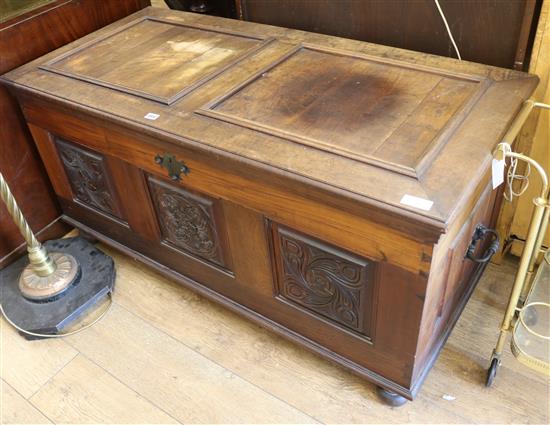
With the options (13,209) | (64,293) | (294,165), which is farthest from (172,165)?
(64,293)

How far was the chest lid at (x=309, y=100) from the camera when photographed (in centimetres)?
106

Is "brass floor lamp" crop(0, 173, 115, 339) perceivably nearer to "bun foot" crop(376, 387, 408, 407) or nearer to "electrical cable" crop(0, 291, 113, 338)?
"electrical cable" crop(0, 291, 113, 338)

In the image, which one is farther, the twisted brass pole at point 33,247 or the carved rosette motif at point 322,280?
the twisted brass pole at point 33,247

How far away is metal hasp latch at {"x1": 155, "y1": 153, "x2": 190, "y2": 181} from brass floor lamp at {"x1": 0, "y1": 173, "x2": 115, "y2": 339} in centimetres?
50

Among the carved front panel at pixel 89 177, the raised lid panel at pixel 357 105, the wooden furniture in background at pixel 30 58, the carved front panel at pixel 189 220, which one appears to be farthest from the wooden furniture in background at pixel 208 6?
the carved front panel at pixel 189 220

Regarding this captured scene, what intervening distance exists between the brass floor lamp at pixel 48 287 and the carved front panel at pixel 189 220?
0.35m

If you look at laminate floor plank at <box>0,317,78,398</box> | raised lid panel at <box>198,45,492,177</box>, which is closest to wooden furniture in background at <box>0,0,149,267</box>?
laminate floor plank at <box>0,317,78,398</box>

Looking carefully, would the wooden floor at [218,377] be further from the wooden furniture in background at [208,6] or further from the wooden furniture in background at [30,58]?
the wooden furniture in background at [208,6]

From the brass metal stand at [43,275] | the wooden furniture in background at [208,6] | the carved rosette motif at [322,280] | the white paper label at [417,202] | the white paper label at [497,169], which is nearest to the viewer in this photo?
the white paper label at [417,202]

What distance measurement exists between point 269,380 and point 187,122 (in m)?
0.71

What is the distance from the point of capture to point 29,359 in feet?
5.21

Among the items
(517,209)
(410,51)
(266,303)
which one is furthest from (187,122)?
(517,209)

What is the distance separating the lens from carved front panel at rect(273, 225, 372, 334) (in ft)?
3.86

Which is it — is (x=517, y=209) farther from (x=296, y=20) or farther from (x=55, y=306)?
(x=55, y=306)
